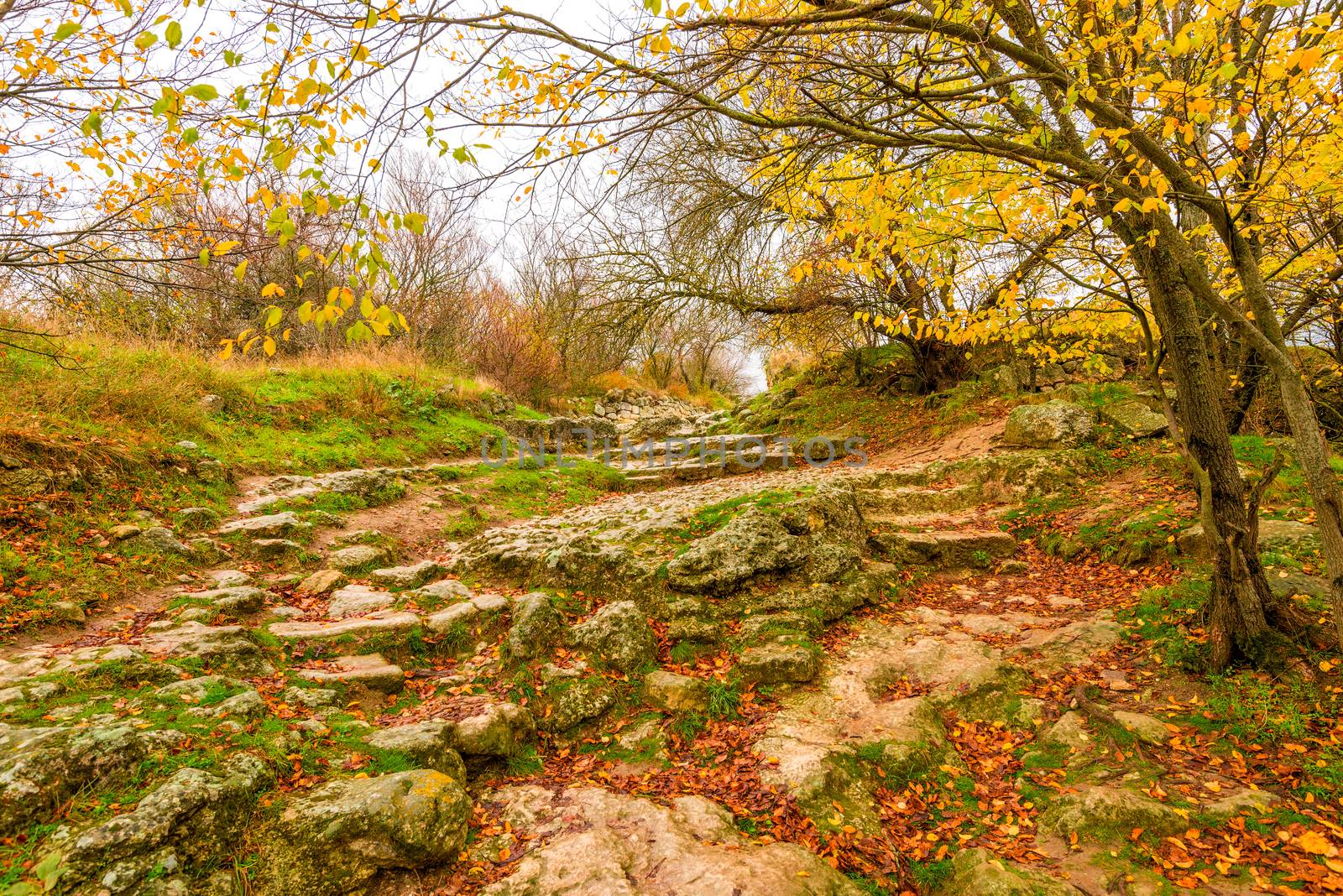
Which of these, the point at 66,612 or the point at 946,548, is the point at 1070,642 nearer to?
the point at 946,548

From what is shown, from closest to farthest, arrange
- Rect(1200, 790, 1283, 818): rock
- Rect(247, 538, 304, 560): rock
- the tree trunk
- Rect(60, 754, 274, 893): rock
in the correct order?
Rect(60, 754, 274, 893): rock → Rect(1200, 790, 1283, 818): rock → the tree trunk → Rect(247, 538, 304, 560): rock

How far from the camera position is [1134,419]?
802 centimetres

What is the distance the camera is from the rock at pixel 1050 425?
8.06m

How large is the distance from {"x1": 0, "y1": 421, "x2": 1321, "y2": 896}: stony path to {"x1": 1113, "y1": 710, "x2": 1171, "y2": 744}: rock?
2 cm

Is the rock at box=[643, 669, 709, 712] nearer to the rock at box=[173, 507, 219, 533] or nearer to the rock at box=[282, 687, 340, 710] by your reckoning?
the rock at box=[282, 687, 340, 710]

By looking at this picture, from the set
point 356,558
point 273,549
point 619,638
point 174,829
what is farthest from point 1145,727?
point 273,549

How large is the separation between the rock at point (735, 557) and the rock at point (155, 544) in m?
4.50

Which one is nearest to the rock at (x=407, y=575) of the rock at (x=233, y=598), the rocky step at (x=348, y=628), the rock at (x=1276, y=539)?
the rocky step at (x=348, y=628)

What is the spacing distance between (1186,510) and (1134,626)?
215cm

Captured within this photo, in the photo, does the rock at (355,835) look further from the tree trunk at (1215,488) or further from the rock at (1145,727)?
the tree trunk at (1215,488)

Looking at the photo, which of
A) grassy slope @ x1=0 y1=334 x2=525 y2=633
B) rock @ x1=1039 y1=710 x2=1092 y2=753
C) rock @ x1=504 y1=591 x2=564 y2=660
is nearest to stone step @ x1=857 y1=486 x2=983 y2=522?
rock @ x1=1039 y1=710 x2=1092 y2=753

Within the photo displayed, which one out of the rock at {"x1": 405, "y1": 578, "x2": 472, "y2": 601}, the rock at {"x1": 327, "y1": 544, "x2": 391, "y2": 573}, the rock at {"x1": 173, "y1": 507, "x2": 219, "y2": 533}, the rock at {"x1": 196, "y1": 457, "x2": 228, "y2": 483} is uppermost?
the rock at {"x1": 196, "y1": 457, "x2": 228, "y2": 483}

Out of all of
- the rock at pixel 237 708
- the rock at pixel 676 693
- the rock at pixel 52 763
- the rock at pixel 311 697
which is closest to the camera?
the rock at pixel 52 763

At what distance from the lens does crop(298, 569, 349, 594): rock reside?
518 cm
